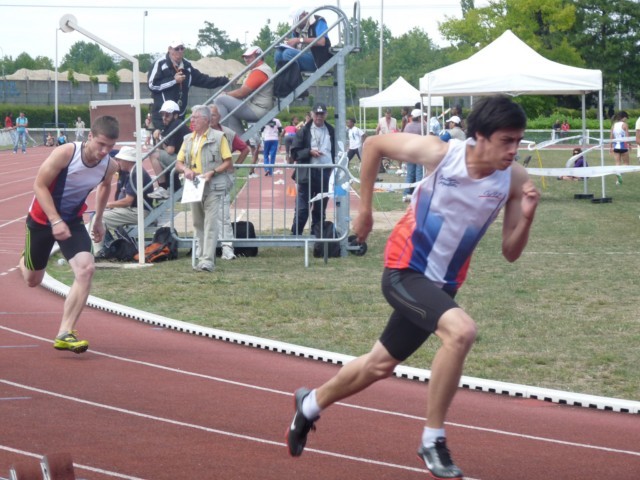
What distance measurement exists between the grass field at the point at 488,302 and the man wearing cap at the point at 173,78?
2.40 m

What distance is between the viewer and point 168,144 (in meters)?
15.5

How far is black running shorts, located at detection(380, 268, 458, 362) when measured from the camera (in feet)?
16.1

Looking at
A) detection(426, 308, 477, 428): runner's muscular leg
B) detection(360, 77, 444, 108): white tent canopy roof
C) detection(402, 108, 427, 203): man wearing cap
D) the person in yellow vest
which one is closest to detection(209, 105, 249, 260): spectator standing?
the person in yellow vest

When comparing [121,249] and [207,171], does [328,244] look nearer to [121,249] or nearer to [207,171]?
Result: [207,171]

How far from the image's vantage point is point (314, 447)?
5863mm

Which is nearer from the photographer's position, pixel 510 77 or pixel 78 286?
pixel 78 286

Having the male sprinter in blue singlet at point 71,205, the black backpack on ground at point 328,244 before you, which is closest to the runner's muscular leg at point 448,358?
the male sprinter in blue singlet at point 71,205

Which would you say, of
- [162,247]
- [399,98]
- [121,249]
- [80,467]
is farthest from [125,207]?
[399,98]

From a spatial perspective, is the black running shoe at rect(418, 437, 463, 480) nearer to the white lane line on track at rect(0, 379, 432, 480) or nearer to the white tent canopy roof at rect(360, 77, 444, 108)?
the white lane line on track at rect(0, 379, 432, 480)

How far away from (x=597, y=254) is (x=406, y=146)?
1034 cm

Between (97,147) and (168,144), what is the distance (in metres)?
7.39

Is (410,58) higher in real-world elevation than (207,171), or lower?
higher

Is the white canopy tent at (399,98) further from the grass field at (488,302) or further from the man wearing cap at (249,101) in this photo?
the man wearing cap at (249,101)

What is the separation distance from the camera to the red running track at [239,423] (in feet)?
17.9
